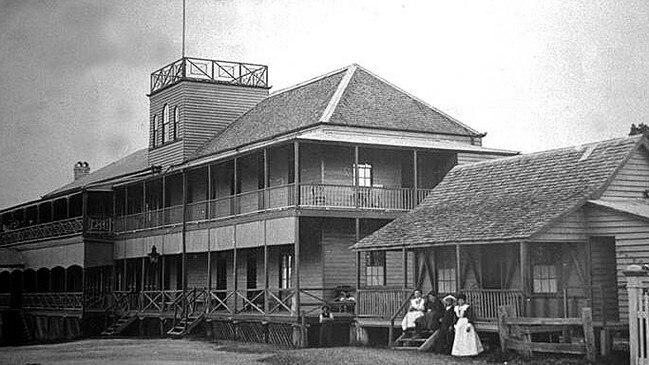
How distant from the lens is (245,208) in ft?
123

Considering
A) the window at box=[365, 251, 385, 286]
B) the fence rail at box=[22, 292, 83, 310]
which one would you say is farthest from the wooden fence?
the fence rail at box=[22, 292, 83, 310]

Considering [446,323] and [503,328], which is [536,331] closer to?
[503,328]

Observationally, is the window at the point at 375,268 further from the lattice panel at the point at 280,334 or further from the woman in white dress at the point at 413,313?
the woman in white dress at the point at 413,313

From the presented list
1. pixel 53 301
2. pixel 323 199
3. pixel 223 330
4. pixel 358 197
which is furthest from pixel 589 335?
pixel 53 301

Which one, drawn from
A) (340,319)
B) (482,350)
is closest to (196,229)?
(340,319)

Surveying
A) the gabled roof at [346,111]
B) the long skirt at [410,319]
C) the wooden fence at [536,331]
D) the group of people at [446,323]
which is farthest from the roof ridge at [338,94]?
the wooden fence at [536,331]

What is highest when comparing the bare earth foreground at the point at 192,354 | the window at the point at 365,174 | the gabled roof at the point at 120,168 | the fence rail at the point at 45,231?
the gabled roof at the point at 120,168

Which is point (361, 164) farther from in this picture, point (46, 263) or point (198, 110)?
point (46, 263)

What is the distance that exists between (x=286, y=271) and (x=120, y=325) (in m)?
9.52

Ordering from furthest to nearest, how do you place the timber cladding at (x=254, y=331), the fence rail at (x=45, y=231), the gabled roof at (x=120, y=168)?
the gabled roof at (x=120, y=168)
the fence rail at (x=45, y=231)
the timber cladding at (x=254, y=331)

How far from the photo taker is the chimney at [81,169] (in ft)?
214

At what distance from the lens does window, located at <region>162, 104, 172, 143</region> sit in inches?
1800

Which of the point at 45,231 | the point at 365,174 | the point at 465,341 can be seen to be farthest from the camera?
the point at 45,231

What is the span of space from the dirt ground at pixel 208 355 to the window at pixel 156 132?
44.9 ft
